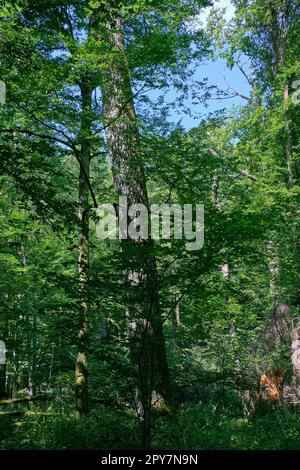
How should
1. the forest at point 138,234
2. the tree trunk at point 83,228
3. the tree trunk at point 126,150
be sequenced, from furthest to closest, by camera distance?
1. the tree trunk at point 83,228
2. the tree trunk at point 126,150
3. the forest at point 138,234

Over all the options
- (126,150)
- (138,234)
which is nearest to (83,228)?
(138,234)

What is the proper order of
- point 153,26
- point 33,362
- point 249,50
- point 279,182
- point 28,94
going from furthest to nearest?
point 249,50
point 33,362
point 279,182
point 153,26
point 28,94

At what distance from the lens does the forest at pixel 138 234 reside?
4.08 m

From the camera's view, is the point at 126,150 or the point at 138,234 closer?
the point at 138,234

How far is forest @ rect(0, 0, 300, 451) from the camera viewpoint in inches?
161

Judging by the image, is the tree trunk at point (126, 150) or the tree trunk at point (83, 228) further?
the tree trunk at point (83, 228)

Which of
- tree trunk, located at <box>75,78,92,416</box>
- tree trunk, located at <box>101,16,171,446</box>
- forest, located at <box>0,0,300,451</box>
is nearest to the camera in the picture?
forest, located at <box>0,0,300,451</box>

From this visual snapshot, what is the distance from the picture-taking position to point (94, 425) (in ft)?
17.4

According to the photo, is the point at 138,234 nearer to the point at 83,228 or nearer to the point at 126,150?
the point at 83,228

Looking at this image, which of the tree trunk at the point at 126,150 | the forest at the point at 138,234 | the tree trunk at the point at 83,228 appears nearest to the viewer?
the forest at the point at 138,234

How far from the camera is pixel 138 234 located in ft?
16.6
